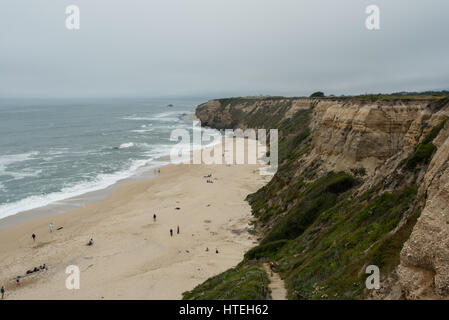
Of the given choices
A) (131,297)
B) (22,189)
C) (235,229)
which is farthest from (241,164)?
(131,297)

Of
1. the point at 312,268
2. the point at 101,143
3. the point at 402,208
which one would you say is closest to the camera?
the point at 402,208

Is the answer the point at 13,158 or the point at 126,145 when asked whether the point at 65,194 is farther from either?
the point at 126,145

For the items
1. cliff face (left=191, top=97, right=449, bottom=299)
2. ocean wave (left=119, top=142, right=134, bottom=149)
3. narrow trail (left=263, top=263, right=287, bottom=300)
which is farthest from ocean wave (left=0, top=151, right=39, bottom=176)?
narrow trail (left=263, top=263, right=287, bottom=300)

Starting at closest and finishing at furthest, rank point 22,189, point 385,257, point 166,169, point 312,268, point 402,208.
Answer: point 385,257 < point 402,208 < point 312,268 < point 22,189 < point 166,169

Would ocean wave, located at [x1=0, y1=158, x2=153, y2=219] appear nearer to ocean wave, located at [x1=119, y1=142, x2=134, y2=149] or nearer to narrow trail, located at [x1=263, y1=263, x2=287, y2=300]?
ocean wave, located at [x1=119, y1=142, x2=134, y2=149]

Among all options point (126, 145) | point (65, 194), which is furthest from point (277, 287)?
point (126, 145)
